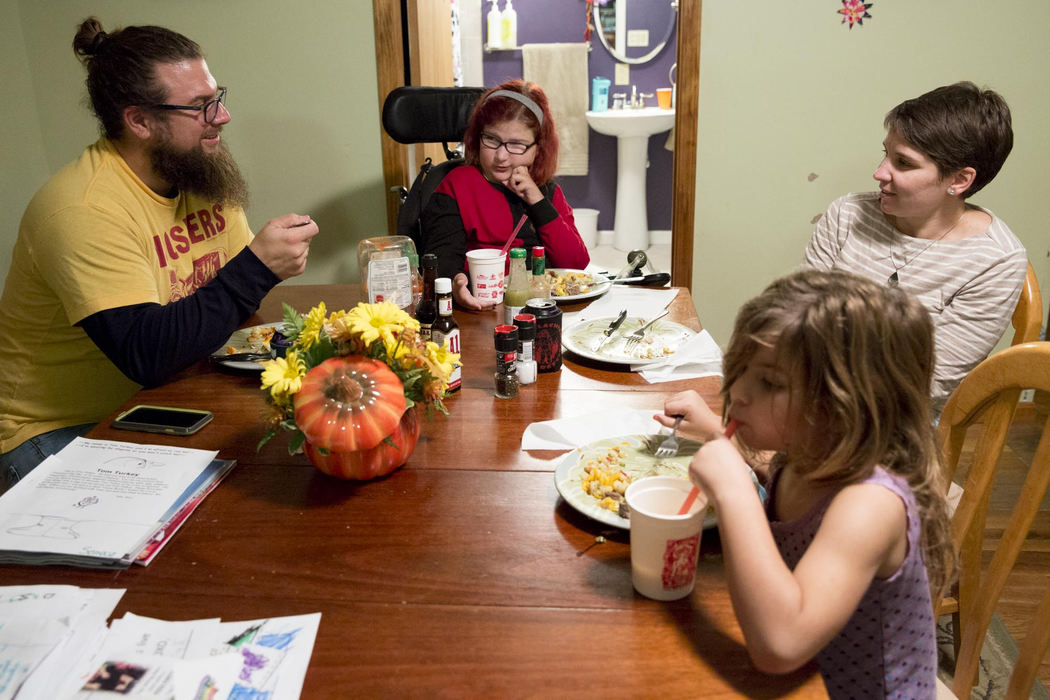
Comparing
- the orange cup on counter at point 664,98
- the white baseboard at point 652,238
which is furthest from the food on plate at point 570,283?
the white baseboard at point 652,238

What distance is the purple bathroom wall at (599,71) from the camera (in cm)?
514

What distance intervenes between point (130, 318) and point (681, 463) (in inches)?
43.1

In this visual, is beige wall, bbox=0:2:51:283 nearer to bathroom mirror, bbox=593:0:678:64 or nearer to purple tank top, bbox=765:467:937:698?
purple tank top, bbox=765:467:937:698

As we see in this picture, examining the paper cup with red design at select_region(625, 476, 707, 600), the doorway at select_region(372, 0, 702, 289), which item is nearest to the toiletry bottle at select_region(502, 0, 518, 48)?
the doorway at select_region(372, 0, 702, 289)

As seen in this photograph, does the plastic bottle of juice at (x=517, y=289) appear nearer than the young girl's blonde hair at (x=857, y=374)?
No

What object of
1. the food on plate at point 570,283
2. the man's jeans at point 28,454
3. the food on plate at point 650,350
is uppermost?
the food on plate at point 570,283

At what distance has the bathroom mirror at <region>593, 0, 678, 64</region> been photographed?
508cm

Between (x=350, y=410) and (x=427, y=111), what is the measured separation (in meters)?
1.67

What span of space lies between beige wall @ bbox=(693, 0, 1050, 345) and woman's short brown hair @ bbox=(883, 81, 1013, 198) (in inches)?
43.6

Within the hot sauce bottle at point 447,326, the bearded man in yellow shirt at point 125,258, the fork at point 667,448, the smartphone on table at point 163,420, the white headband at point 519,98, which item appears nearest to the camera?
the fork at point 667,448

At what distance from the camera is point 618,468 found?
1140mm

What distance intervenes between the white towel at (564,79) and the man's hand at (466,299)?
130 inches

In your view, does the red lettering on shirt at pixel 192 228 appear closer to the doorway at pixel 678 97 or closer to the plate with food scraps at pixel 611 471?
the doorway at pixel 678 97

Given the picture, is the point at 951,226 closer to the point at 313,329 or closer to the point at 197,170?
the point at 313,329
